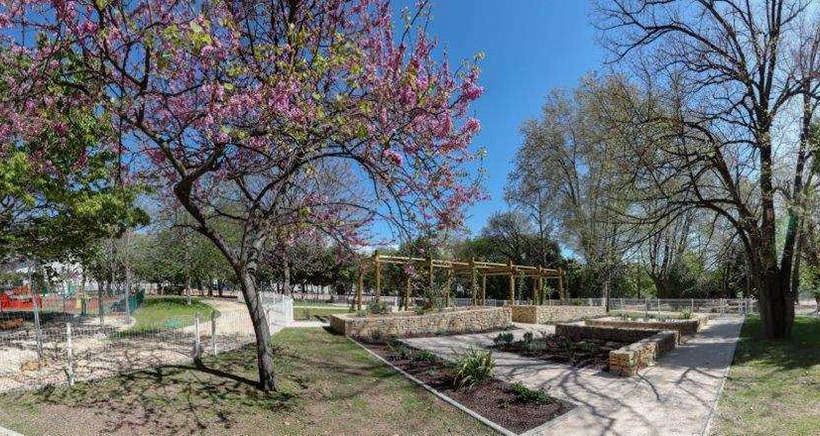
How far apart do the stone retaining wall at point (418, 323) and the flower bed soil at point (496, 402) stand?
429 centimetres

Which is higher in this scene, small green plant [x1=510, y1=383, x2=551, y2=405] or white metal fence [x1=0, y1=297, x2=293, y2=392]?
white metal fence [x1=0, y1=297, x2=293, y2=392]

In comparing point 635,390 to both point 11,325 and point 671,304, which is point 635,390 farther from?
point 671,304

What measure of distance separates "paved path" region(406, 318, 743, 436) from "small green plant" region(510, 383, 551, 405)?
44 cm

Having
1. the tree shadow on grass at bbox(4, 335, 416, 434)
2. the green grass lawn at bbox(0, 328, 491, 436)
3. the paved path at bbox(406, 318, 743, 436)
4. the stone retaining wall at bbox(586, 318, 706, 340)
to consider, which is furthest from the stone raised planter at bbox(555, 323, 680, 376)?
the tree shadow on grass at bbox(4, 335, 416, 434)

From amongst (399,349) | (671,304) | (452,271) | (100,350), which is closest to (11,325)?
(100,350)

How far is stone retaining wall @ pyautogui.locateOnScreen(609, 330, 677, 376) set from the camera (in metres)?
9.59

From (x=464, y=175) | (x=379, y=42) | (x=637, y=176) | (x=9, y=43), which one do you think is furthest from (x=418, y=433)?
(x=637, y=176)

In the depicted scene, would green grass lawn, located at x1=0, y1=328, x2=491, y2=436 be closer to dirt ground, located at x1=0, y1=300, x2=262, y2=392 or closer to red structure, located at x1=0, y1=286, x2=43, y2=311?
dirt ground, located at x1=0, y1=300, x2=262, y2=392

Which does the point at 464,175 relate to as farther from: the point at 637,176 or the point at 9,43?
the point at 637,176

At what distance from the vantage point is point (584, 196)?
1199 inches

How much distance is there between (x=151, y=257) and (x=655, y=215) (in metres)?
36.9

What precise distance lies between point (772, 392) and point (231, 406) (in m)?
8.48

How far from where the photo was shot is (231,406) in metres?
7.20

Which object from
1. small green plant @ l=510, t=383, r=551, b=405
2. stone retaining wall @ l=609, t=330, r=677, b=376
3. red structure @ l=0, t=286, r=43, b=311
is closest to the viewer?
small green plant @ l=510, t=383, r=551, b=405
